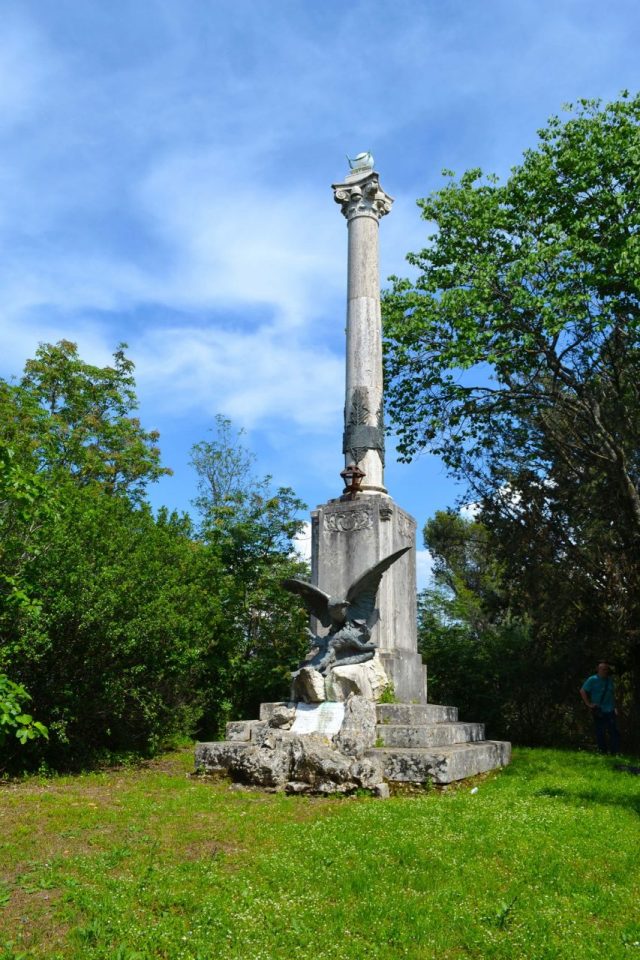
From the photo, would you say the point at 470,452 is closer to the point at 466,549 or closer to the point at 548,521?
the point at 548,521

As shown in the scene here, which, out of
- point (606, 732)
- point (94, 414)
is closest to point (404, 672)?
point (606, 732)

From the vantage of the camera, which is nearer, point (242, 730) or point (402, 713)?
point (402, 713)

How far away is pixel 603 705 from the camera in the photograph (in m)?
12.6

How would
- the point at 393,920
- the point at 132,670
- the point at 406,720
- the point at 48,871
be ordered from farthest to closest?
the point at 132,670 < the point at 406,720 < the point at 48,871 < the point at 393,920

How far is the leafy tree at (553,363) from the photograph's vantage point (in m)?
14.1

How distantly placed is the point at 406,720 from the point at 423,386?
8856 mm

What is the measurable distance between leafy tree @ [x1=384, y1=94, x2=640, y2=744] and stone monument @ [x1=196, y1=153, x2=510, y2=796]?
2.61m

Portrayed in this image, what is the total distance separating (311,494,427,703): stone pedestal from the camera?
11125 millimetres

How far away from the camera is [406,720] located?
9625 mm

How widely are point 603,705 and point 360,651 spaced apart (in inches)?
197

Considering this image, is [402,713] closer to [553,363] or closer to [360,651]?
[360,651]

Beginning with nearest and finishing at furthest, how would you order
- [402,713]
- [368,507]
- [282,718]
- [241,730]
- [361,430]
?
[282,718]
[402,713]
[241,730]
[368,507]
[361,430]

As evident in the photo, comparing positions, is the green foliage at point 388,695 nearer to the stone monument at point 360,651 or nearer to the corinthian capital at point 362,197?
the stone monument at point 360,651

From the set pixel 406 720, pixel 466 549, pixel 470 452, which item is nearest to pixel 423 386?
pixel 470 452
